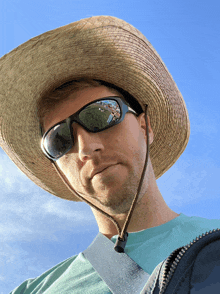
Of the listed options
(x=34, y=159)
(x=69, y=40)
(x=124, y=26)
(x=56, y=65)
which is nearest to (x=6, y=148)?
(x=34, y=159)

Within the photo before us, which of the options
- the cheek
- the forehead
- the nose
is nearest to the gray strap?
the cheek

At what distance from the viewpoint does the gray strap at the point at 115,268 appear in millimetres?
1641

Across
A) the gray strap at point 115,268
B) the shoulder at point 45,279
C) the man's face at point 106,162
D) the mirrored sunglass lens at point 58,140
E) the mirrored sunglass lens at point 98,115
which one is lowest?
the shoulder at point 45,279

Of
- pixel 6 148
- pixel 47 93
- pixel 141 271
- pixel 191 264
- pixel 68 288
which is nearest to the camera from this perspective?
pixel 191 264

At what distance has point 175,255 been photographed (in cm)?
90

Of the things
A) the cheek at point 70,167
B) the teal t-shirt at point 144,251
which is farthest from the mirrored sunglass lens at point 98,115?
the teal t-shirt at point 144,251

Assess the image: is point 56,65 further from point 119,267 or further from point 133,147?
point 119,267

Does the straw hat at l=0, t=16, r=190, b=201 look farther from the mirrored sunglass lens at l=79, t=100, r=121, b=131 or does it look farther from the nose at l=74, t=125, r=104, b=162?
the nose at l=74, t=125, r=104, b=162

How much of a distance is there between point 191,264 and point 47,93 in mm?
1768

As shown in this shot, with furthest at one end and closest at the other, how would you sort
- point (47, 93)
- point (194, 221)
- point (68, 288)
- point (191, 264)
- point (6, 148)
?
1. point (6, 148)
2. point (47, 93)
3. point (194, 221)
4. point (68, 288)
5. point (191, 264)

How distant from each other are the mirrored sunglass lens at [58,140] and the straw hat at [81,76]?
1.04 ft

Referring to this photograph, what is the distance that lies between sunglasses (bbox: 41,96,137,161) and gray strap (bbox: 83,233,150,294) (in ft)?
2.08

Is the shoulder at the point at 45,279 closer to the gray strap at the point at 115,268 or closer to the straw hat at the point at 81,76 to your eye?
the gray strap at the point at 115,268

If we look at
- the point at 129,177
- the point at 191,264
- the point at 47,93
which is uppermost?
the point at 47,93
